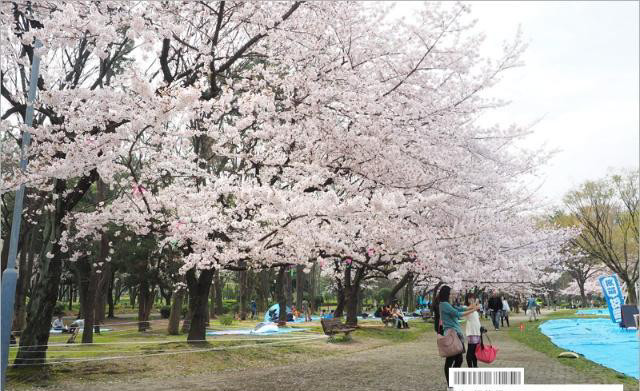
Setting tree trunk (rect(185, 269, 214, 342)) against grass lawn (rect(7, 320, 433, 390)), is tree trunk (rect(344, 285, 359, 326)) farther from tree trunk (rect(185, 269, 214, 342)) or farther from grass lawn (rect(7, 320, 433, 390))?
tree trunk (rect(185, 269, 214, 342))

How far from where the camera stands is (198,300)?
1551cm

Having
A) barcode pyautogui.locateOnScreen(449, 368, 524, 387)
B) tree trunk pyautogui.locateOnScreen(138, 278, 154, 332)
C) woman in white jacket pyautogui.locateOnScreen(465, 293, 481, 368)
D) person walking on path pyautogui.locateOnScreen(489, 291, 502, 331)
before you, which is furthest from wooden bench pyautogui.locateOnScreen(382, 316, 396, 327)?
barcode pyautogui.locateOnScreen(449, 368, 524, 387)

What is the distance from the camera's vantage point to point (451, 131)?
447 inches

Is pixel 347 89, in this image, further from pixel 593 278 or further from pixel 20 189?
pixel 593 278

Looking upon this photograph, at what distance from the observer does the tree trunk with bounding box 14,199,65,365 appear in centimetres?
1148

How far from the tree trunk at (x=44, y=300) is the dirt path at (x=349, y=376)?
1732 mm

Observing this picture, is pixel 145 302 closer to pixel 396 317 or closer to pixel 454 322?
pixel 396 317

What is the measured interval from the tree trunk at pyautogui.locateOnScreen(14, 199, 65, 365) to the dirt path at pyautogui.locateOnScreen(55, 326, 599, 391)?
1.73m

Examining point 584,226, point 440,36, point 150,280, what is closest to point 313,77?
point 440,36

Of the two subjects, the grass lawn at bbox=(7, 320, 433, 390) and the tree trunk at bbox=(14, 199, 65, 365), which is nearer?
the grass lawn at bbox=(7, 320, 433, 390)

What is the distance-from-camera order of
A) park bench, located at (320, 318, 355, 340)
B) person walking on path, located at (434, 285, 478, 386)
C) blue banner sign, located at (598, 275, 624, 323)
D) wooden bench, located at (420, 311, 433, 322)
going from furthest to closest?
1. wooden bench, located at (420, 311, 433, 322)
2. blue banner sign, located at (598, 275, 624, 323)
3. park bench, located at (320, 318, 355, 340)
4. person walking on path, located at (434, 285, 478, 386)

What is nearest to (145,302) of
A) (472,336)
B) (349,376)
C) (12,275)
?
(349,376)

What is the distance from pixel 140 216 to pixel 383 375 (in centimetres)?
707

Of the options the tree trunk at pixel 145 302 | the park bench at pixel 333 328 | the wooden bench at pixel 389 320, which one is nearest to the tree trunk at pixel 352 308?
the park bench at pixel 333 328
